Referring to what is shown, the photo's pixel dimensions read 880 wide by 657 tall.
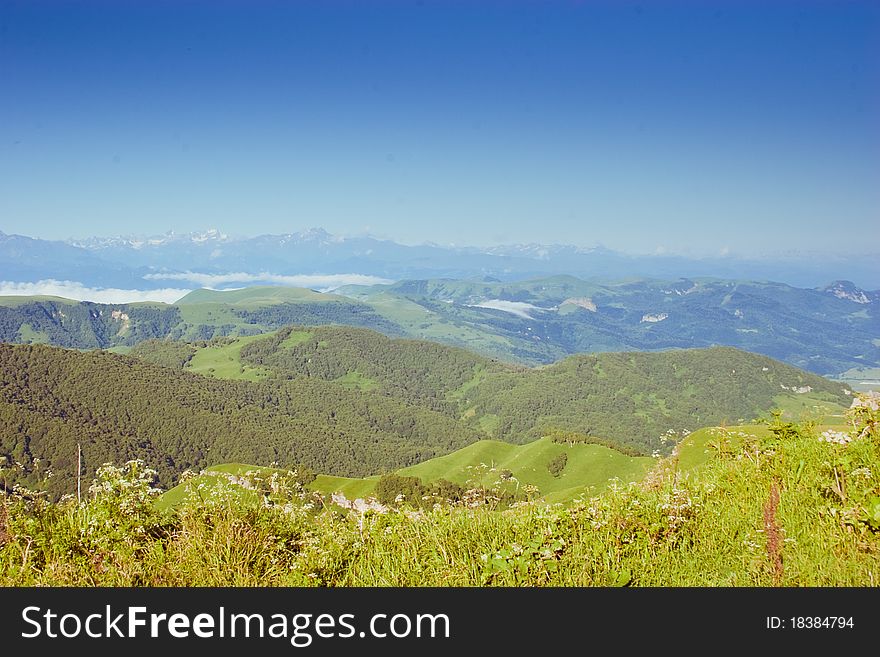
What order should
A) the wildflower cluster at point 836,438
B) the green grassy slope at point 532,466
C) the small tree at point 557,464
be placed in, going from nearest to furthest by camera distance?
the wildflower cluster at point 836,438 < the green grassy slope at point 532,466 < the small tree at point 557,464

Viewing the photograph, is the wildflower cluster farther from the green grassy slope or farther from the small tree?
the small tree

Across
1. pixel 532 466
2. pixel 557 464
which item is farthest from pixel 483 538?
pixel 557 464

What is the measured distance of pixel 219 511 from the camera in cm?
494

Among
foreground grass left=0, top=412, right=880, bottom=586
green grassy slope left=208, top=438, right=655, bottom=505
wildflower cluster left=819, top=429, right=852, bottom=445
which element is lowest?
green grassy slope left=208, top=438, right=655, bottom=505

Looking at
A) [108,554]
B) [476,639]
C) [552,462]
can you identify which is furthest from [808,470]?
[552,462]

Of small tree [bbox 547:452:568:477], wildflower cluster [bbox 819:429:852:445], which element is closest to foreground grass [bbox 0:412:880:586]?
wildflower cluster [bbox 819:429:852:445]

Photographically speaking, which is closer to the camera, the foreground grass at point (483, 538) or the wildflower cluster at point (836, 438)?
the foreground grass at point (483, 538)

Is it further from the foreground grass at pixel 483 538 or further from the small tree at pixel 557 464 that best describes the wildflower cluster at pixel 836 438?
the small tree at pixel 557 464

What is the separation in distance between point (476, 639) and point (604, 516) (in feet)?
6.83

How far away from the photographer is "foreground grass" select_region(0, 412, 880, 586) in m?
4.02

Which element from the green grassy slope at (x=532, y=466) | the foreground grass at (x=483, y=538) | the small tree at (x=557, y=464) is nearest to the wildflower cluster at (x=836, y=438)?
the foreground grass at (x=483, y=538)

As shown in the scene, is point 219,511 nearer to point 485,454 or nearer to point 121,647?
point 121,647

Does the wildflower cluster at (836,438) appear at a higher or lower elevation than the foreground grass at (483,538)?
higher

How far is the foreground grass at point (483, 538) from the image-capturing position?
4016 millimetres
